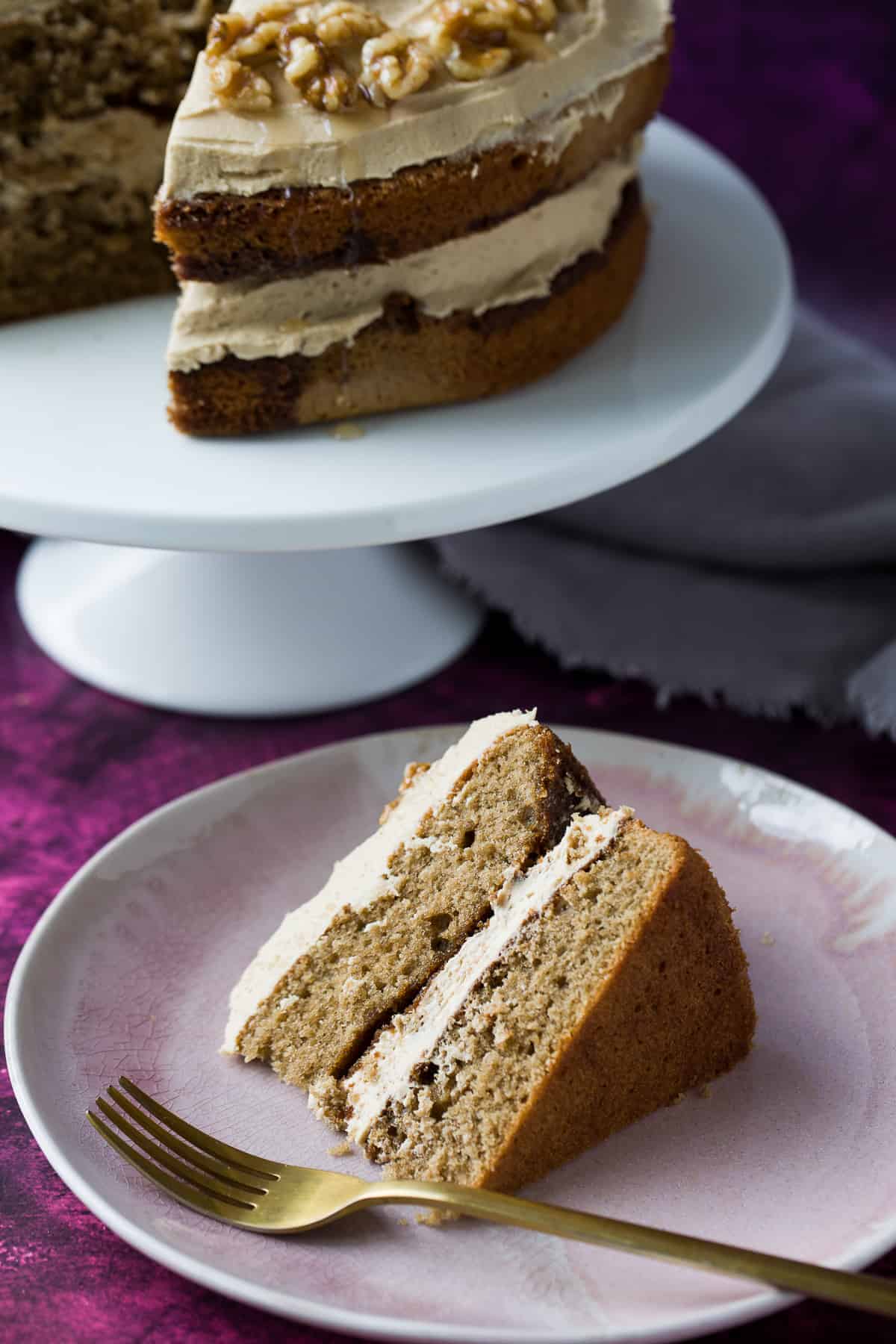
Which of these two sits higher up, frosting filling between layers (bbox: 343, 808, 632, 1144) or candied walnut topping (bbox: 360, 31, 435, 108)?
candied walnut topping (bbox: 360, 31, 435, 108)

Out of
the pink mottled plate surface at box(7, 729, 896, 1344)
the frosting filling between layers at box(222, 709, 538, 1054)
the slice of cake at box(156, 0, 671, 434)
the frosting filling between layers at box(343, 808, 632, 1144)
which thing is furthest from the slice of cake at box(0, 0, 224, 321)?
the frosting filling between layers at box(343, 808, 632, 1144)

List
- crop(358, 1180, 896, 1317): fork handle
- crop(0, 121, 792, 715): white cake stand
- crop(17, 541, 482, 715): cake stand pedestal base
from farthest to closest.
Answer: crop(17, 541, 482, 715): cake stand pedestal base
crop(0, 121, 792, 715): white cake stand
crop(358, 1180, 896, 1317): fork handle

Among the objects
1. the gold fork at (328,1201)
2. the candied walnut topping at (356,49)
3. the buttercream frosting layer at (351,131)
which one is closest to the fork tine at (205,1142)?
the gold fork at (328,1201)

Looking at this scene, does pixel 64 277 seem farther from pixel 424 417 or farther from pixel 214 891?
pixel 214 891

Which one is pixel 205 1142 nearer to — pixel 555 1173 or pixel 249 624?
pixel 555 1173

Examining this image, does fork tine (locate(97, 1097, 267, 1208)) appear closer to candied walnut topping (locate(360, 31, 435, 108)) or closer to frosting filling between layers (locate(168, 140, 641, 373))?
frosting filling between layers (locate(168, 140, 641, 373))

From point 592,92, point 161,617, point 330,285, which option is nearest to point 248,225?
point 330,285
